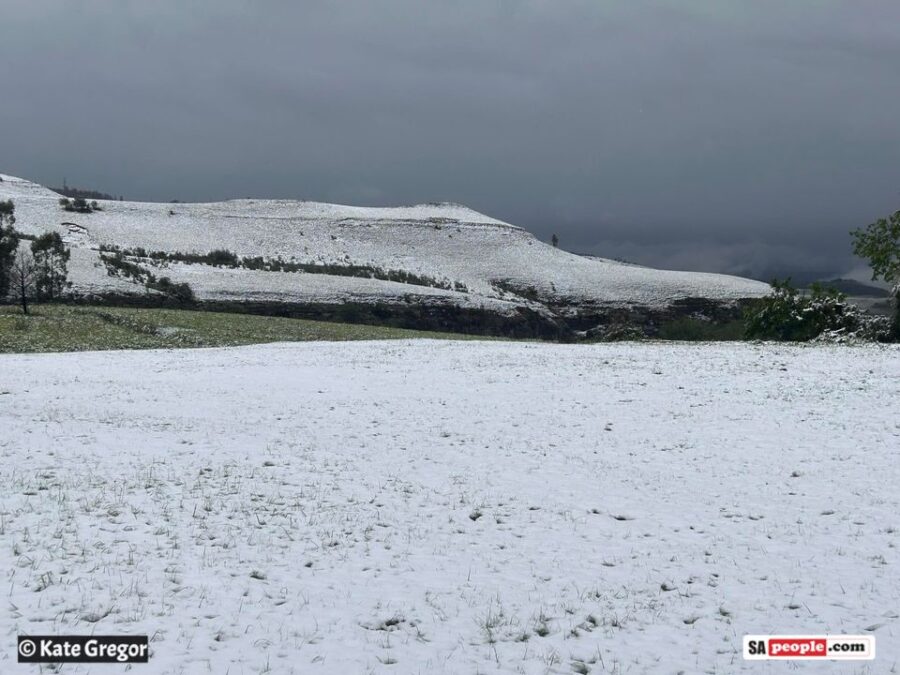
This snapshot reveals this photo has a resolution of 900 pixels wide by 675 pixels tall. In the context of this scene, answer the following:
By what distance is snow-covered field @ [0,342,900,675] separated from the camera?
25.9 ft

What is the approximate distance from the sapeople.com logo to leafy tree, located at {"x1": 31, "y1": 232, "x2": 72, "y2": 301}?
55.2 meters

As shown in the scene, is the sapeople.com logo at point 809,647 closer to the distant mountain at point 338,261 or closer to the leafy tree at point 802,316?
the leafy tree at point 802,316

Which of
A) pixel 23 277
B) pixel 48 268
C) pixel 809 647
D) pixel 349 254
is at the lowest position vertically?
pixel 809 647

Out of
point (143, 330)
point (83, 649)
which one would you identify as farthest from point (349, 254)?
point (83, 649)

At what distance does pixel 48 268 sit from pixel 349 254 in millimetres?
62058

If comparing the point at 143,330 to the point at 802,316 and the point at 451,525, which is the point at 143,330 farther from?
the point at 802,316

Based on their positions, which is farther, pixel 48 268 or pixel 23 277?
pixel 48 268

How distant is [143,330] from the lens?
44.9m

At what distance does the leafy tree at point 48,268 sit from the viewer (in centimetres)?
5456

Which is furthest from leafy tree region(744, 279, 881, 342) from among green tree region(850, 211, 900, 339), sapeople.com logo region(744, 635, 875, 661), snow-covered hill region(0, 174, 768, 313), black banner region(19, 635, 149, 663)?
black banner region(19, 635, 149, 663)

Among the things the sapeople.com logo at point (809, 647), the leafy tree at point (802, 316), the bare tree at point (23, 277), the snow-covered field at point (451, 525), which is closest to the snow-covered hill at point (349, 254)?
the bare tree at point (23, 277)

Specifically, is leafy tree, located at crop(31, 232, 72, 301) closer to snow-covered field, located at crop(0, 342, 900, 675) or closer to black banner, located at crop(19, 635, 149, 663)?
snow-covered field, located at crop(0, 342, 900, 675)

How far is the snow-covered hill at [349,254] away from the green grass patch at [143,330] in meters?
15.9

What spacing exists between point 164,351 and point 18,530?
28.7 m
